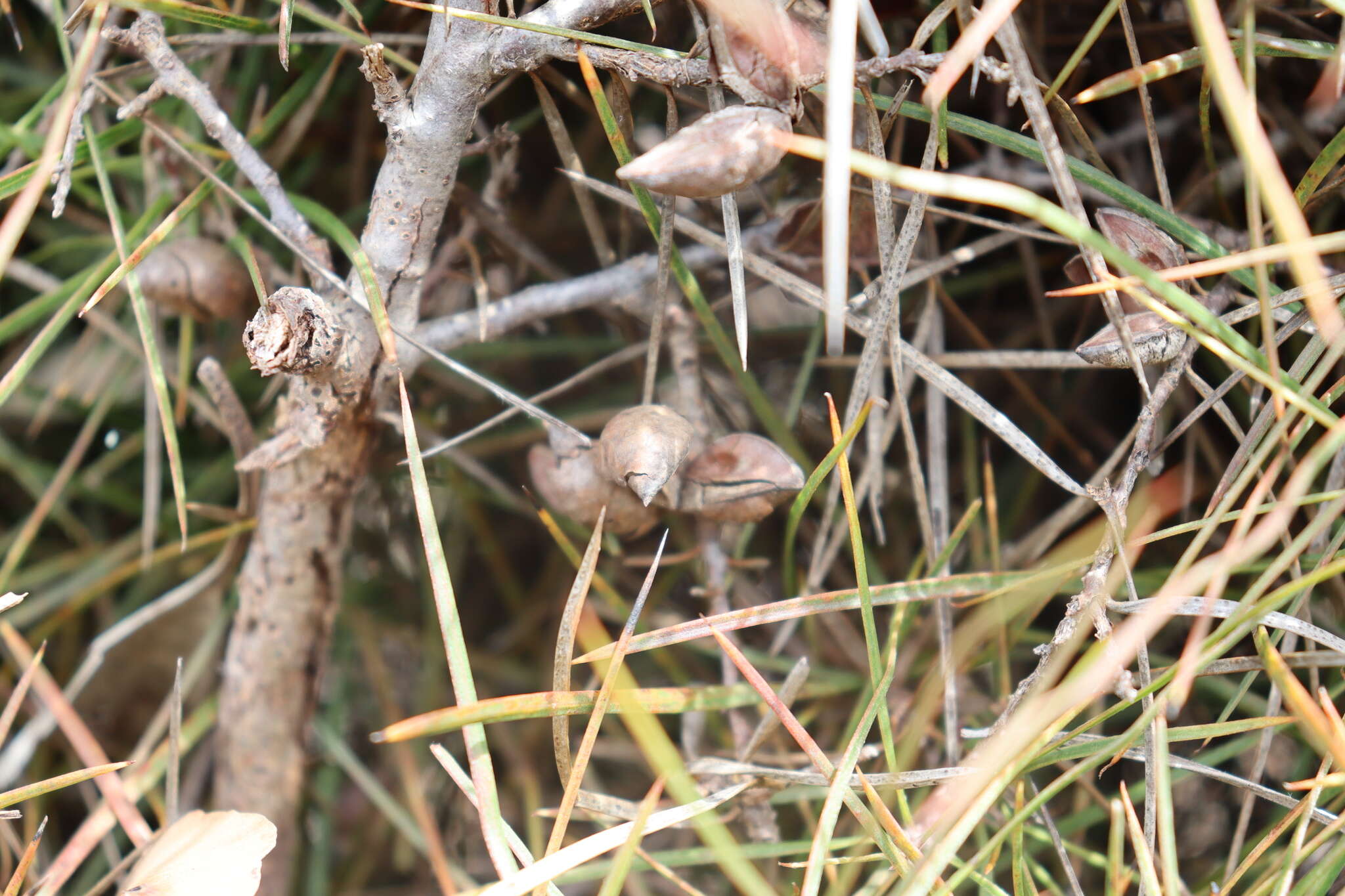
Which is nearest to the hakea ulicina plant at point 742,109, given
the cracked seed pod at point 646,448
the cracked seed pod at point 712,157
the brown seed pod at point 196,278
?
the cracked seed pod at point 712,157

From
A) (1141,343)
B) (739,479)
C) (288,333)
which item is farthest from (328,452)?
(1141,343)

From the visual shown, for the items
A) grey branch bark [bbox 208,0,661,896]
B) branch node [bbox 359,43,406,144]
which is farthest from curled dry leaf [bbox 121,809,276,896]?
branch node [bbox 359,43,406,144]

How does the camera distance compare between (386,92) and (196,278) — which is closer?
(386,92)

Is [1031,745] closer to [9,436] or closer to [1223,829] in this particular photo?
[1223,829]

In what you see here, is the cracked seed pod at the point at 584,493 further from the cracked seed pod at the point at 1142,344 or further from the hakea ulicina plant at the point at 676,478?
the cracked seed pod at the point at 1142,344

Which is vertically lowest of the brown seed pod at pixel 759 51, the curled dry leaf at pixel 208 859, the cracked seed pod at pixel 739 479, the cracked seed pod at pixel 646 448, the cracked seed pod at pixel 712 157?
the curled dry leaf at pixel 208 859

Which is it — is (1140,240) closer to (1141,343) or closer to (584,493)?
(1141,343)

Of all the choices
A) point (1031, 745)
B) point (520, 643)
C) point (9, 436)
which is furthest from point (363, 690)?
point (1031, 745)
